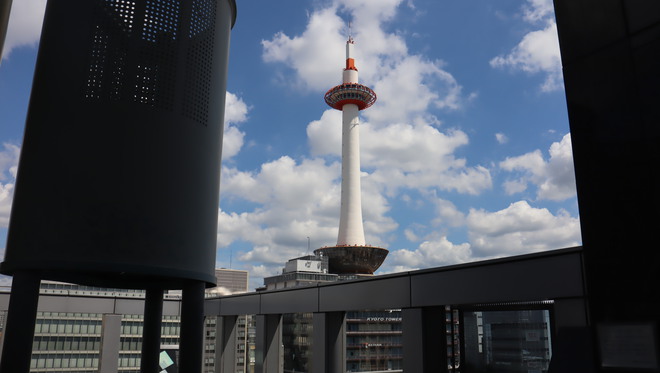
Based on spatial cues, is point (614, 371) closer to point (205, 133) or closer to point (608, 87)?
point (608, 87)

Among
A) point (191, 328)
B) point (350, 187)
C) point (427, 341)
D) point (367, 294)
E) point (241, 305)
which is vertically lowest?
point (427, 341)

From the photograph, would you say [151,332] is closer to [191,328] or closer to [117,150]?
[191,328]

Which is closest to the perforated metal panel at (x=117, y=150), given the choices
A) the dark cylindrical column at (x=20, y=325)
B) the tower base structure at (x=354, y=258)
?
the dark cylindrical column at (x=20, y=325)

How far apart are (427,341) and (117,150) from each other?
8559 millimetres

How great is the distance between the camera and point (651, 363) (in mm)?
4855

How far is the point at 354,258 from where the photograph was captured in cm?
8962

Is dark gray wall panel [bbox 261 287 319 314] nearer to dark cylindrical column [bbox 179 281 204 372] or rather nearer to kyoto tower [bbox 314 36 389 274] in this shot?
dark cylindrical column [bbox 179 281 204 372]

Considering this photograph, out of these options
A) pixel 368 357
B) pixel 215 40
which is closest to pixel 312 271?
pixel 368 357

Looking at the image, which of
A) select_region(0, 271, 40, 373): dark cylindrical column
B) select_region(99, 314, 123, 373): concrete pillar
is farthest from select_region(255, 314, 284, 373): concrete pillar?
select_region(0, 271, 40, 373): dark cylindrical column

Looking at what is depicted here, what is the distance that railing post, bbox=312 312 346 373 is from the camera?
1590 centimetres

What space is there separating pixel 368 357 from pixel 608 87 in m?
98.6

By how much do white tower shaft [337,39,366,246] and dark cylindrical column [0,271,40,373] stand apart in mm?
77432

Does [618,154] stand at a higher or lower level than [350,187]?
lower

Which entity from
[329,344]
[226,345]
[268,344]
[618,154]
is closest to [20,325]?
[329,344]
